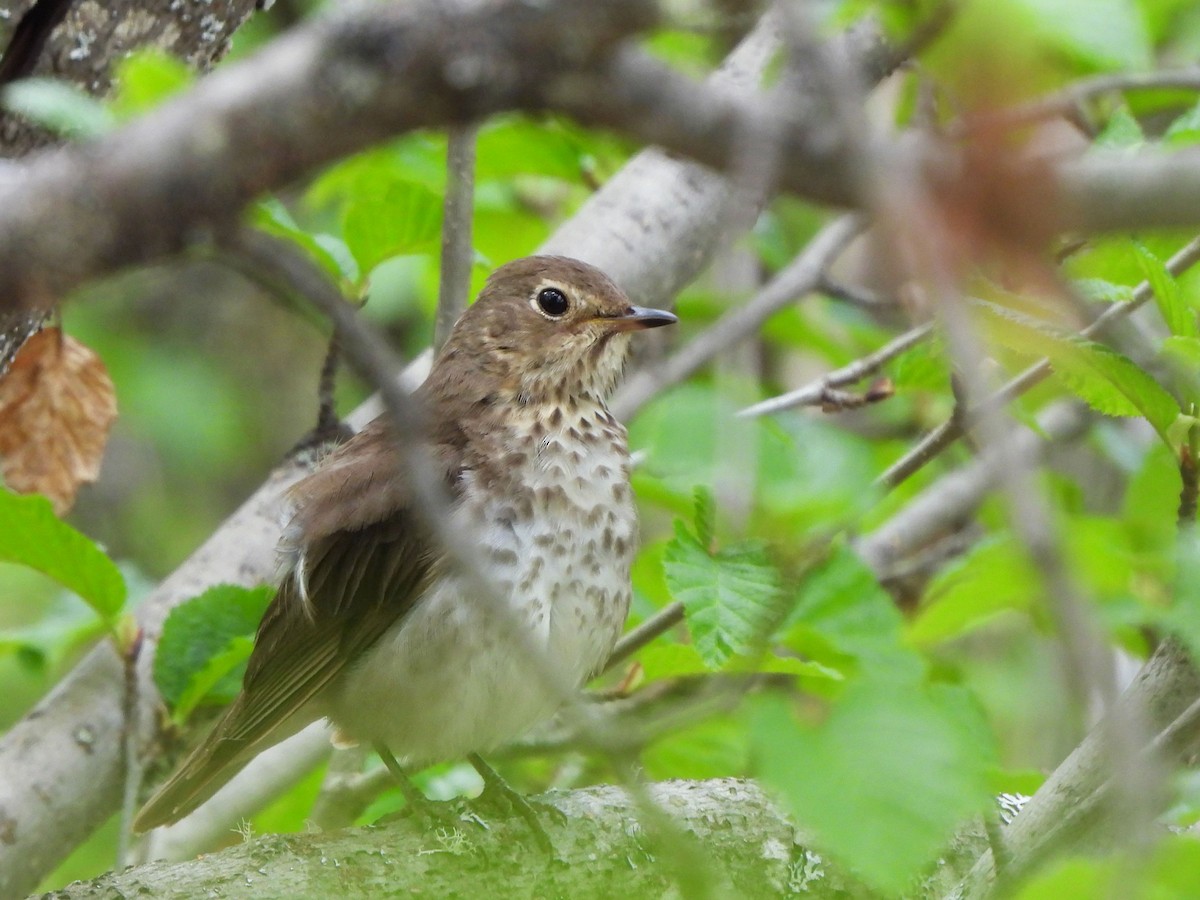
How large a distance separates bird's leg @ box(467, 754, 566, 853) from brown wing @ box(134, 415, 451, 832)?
1.28ft

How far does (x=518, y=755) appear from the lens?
11.8 feet

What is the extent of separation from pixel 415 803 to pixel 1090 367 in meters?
1.63

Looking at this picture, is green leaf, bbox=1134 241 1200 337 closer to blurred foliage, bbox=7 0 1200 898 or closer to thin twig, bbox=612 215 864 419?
blurred foliage, bbox=7 0 1200 898

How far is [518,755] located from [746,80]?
70.6 inches

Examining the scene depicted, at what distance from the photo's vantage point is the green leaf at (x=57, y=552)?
2.84 metres

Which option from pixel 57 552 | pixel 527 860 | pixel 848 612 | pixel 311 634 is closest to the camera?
pixel 848 612

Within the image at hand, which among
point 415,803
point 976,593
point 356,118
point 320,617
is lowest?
point 976,593

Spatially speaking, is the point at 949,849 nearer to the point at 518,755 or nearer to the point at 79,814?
the point at 518,755

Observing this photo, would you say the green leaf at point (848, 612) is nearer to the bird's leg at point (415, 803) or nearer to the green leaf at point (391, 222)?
the bird's leg at point (415, 803)

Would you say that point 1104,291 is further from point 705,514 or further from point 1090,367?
point 705,514

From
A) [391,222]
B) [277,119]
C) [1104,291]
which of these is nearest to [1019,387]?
[1104,291]

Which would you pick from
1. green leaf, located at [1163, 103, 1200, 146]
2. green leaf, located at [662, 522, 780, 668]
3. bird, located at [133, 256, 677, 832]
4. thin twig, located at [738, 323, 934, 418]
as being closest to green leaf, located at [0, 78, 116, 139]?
bird, located at [133, 256, 677, 832]

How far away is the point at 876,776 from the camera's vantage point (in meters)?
1.33

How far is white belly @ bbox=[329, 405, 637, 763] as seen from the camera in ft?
10.2
